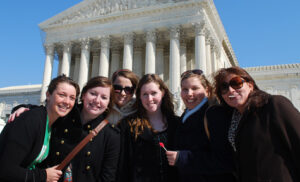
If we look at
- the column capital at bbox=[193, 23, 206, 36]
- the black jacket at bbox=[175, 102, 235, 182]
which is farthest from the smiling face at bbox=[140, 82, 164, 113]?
the column capital at bbox=[193, 23, 206, 36]

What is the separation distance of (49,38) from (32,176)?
30295 mm

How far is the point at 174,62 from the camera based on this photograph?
71.7 ft

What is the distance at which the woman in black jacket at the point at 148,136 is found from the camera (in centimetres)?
334

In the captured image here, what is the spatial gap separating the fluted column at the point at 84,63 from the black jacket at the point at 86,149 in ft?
74.8

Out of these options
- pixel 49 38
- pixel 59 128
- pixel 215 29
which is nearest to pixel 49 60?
pixel 49 38

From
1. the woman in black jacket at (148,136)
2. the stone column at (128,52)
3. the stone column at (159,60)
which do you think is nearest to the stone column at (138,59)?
the stone column at (128,52)

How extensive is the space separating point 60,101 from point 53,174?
1047mm

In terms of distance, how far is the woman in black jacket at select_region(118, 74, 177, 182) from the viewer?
3.34m

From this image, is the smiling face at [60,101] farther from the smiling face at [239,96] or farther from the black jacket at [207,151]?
the smiling face at [239,96]

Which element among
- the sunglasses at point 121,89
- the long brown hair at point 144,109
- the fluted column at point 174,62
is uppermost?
the fluted column at point 174,62

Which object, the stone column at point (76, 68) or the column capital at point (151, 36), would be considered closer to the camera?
the column capital at point (151, 36)

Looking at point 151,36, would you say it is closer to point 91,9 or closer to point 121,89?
point 91,9

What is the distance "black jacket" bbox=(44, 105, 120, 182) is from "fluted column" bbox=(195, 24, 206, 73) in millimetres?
18241

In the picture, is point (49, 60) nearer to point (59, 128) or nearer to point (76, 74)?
point (76, 74)
